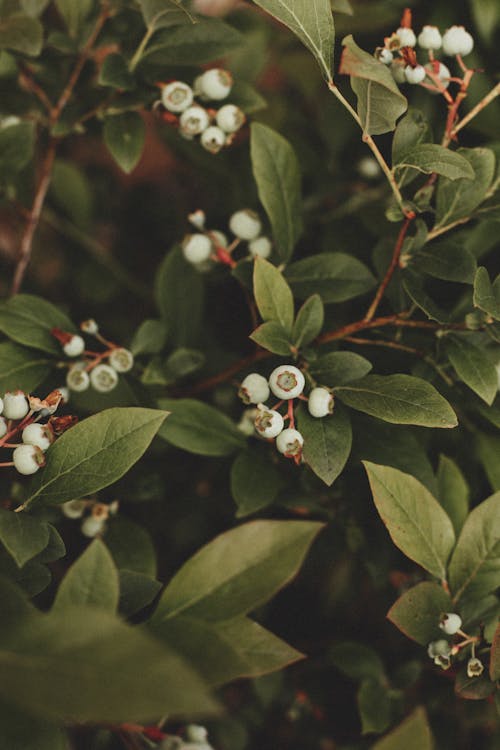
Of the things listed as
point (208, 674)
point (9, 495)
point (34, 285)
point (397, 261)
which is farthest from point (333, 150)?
point (208, 674)

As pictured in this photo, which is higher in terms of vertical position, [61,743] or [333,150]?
[333,150]

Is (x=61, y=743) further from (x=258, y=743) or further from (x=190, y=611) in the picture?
(x=258, y=743)

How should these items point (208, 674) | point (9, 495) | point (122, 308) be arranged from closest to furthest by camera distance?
point (208, 674), point (9, 495), point (122, 308)

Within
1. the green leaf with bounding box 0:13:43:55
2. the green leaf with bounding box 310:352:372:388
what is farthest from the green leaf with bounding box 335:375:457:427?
the green leaf with bounding box 0:13:43:55

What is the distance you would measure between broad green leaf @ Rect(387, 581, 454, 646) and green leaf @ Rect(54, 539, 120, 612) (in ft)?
0.81

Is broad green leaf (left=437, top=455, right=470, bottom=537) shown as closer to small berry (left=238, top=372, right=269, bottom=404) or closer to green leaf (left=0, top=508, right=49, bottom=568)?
small berry (left=238, top=372, right=269, bottom=404)

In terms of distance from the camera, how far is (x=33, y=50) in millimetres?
718

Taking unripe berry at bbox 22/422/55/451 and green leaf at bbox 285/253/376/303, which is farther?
green leaf at bbox 285/253/376/303

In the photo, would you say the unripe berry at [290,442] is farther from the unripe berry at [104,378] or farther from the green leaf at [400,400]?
the unripe berry at [104,378]

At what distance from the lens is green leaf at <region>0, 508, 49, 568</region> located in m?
0.50

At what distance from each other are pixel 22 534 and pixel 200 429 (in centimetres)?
24

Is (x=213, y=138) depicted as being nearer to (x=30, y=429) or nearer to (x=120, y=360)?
(x=120, y=360)

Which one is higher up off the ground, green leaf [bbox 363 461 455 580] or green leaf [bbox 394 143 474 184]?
green leaf [bbox 394 143 474 184]

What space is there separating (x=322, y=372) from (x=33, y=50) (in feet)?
1.47
